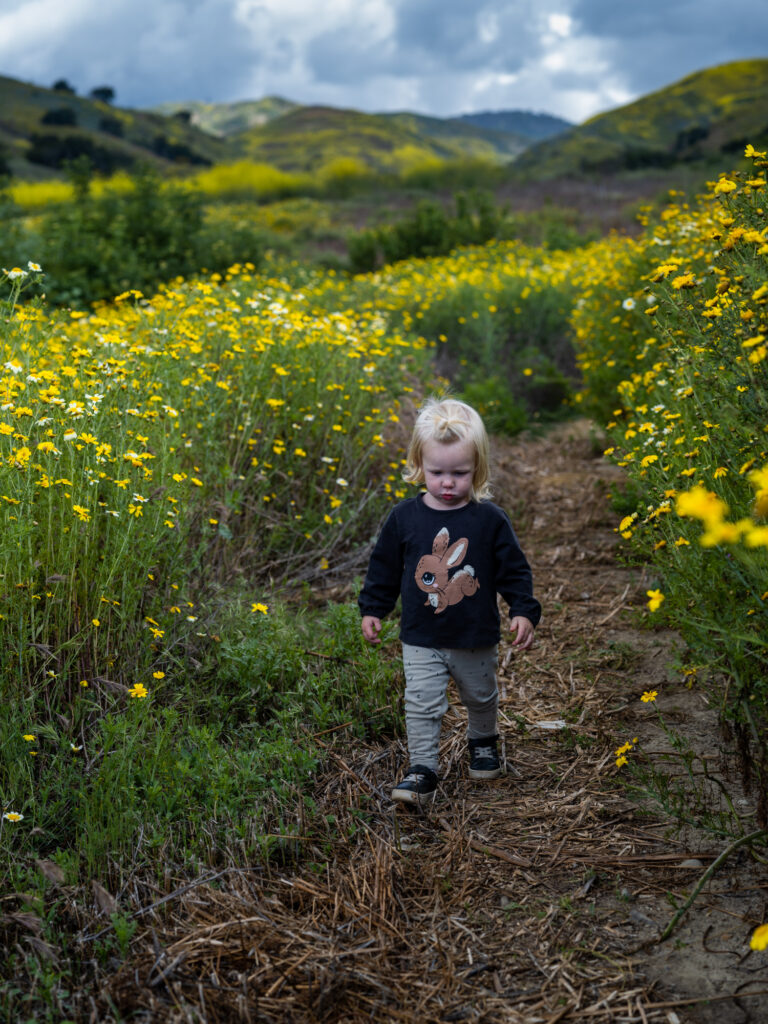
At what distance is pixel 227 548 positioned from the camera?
3955 millimetres

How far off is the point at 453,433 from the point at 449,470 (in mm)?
125

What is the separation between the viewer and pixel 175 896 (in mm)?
2109

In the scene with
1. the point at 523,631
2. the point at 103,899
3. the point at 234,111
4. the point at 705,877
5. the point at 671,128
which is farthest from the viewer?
the point at 234,111

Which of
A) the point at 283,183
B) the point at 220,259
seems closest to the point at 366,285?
the point at 220,259

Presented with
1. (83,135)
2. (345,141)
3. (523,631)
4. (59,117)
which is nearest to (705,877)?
(523,631)

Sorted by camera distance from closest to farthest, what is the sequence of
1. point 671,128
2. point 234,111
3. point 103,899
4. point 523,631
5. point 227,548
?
point 103,899 < point 523,631 < point 227,548 < point 671,128 < point 234,111

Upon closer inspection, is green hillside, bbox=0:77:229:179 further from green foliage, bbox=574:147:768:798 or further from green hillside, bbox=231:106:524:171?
green foliage, bbox=574:147:768:798

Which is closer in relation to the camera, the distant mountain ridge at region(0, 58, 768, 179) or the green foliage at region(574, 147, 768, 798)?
the green foliage at region(574, 147, 768, 798)

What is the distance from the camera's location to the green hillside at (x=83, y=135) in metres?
42.2

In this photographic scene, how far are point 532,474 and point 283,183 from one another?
3169 cm

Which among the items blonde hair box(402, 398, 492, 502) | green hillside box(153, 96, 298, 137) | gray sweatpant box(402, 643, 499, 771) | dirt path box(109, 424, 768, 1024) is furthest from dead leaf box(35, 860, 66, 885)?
green hillside box(153, 96, 298, 137)

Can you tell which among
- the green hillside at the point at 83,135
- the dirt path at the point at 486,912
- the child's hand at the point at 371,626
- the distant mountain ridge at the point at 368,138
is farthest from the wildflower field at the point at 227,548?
the green hillside at the point at 83,135

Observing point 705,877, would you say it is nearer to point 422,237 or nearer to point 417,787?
point 417,787

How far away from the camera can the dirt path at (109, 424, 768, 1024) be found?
1.87m
